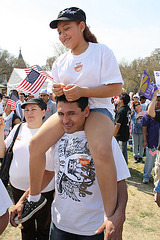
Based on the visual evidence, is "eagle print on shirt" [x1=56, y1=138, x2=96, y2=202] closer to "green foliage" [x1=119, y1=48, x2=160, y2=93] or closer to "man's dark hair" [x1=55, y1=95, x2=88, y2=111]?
"man's dark hair" [x1=55, y1=95, x2=88, y2=111]

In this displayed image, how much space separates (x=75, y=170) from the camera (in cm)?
190

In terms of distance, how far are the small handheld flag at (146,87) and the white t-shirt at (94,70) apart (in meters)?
2.37

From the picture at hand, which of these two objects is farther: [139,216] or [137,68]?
[137,68]

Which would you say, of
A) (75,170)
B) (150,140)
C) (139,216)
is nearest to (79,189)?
(75,170)

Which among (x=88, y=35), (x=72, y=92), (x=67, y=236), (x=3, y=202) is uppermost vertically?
(x=88, y=35)

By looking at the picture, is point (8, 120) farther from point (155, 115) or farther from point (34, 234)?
point (155, 115)

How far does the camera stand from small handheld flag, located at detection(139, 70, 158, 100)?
420cm

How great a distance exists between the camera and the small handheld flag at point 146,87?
13.8 feet

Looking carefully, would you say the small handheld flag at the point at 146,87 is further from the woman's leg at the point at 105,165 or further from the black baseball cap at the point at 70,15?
the woman's leg at the point at 105,165

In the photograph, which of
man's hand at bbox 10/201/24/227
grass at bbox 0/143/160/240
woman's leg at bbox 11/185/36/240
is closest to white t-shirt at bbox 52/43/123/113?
man's hand at bbox 10/201/24/227

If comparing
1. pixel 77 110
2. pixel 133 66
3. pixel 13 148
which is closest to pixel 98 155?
pixel 77 110

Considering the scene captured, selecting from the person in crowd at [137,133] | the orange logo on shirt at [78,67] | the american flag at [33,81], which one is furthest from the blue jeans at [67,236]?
the person in crowd at [137,133]

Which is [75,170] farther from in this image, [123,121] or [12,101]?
[123,121]

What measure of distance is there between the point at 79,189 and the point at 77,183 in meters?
0.05
